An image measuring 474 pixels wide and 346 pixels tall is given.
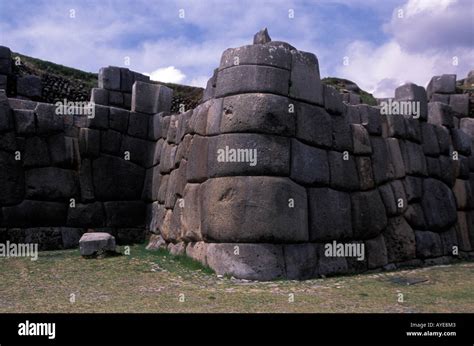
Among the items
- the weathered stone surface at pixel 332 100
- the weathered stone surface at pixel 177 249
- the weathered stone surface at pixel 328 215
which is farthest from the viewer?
the weathered stone surface at pixel 177 249

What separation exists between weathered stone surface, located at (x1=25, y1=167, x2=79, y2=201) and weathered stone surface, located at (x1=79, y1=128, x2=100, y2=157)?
61 centimetres

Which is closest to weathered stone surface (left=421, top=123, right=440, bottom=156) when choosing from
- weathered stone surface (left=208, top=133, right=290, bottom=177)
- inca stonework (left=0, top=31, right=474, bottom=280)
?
inca stonework (left=0, top=31, right=474, bottom=280)

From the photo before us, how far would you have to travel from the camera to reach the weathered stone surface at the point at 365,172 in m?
9.83

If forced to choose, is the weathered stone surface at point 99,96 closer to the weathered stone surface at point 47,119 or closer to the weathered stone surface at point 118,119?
the weathered stone surface at point 118,119

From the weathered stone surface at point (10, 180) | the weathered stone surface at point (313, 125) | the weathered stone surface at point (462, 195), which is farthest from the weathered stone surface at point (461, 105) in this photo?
the weathered stone surface at point (10, 180)

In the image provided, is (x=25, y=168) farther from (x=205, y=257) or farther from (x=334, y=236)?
(x=334, y=236)

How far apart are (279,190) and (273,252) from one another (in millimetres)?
983

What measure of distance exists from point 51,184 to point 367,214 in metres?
6.95

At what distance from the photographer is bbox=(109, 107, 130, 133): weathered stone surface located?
12.7m

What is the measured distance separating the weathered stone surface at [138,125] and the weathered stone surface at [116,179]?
0.81m

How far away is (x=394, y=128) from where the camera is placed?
10.9 m

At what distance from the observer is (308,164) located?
8688 millimetres

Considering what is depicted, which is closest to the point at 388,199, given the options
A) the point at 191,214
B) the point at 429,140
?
the point at 429,140

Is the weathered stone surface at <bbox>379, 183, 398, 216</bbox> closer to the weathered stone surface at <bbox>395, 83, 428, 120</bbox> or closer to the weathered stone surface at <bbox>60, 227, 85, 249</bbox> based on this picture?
the weathered stone surface at <bbox>395, 83, 428, 120</bbox>
